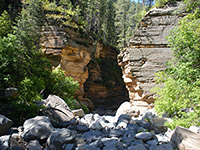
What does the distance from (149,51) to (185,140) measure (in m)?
7.41

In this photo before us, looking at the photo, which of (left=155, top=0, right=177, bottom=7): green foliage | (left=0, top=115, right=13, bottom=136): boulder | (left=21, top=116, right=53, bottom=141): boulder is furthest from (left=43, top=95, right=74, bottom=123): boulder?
(left=155, top=0, right=177, bottom=7): green foliage

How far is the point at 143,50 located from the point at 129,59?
3.97 ft

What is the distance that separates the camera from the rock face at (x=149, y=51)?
31.3 ft

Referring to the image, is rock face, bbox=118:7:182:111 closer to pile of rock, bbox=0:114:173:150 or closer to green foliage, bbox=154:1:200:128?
green foliage, bbox=154:1:200:128

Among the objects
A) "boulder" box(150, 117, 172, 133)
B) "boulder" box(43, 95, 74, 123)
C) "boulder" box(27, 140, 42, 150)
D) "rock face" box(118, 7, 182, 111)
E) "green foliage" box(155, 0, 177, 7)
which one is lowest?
"boulder" box(150, 117, 172, 133)

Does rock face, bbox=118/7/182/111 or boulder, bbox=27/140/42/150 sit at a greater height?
rock face, bbox=118/7/182/111

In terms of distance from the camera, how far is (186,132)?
11.9ft

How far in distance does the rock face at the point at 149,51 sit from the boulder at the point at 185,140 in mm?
5795

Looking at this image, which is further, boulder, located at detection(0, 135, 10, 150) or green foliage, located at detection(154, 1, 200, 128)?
green foliage, located at detection(154, 1, 200, 128)

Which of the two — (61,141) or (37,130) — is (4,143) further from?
(61,141)

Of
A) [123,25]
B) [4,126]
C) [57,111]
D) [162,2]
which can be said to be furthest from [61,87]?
[123,25]

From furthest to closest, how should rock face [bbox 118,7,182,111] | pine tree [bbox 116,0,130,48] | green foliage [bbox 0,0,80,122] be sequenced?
pine tree [bbox 116,0,130,48]
rock face [bbox 118,7,182,111]
green foliage [bbox 0,0,80,122]

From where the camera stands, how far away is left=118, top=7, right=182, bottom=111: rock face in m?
9.55

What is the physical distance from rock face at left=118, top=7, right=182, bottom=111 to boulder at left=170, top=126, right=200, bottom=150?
5.79m
